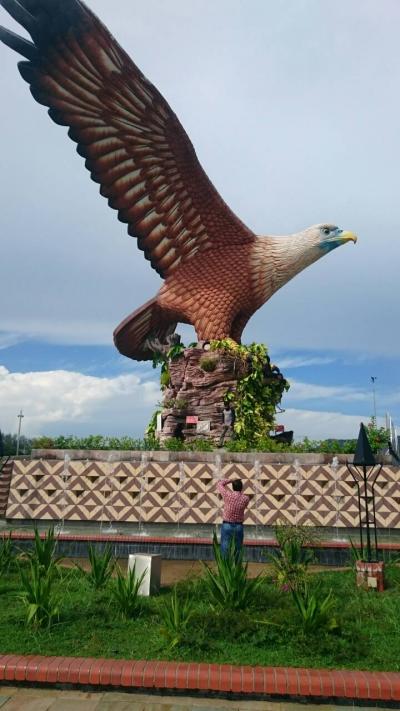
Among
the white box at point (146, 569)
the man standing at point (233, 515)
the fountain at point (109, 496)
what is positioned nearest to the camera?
the white box at point (146, 569)

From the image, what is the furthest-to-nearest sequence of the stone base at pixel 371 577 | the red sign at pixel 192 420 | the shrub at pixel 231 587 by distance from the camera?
the red sign at pixel 192 420 → the stone base at pixel 371 577 → the shrub at pixel 231 587

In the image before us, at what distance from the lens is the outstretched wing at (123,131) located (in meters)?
10.7

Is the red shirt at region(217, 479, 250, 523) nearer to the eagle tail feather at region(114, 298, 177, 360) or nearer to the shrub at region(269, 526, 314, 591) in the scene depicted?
the shrub at region(269, 526, 314, 591)

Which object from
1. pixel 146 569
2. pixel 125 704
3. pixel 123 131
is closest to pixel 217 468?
pixel 146 569

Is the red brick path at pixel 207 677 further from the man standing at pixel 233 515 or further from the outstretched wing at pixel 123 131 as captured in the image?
the outstretched wing at pixel 123 131

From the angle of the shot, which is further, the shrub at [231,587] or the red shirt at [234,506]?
the red shirt at [234,506]

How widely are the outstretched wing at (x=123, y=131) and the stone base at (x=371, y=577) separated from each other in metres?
9.49

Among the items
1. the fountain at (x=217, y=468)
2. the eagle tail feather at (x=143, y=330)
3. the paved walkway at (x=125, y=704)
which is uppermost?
the eagle tail feather at (x=143, y=330)

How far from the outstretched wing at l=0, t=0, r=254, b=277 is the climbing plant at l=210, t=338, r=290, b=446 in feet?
9.24

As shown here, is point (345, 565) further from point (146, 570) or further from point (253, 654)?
point (253, 654)

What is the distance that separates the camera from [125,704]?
10.7ft

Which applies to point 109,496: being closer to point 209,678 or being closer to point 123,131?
point 209,678

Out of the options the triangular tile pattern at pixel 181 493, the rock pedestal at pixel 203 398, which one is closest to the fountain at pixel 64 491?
the triangular tile pattern at pixel 181 493

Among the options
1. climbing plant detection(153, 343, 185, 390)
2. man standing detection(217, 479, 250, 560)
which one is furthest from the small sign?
man standing detection(217, 479, 250, 560)
